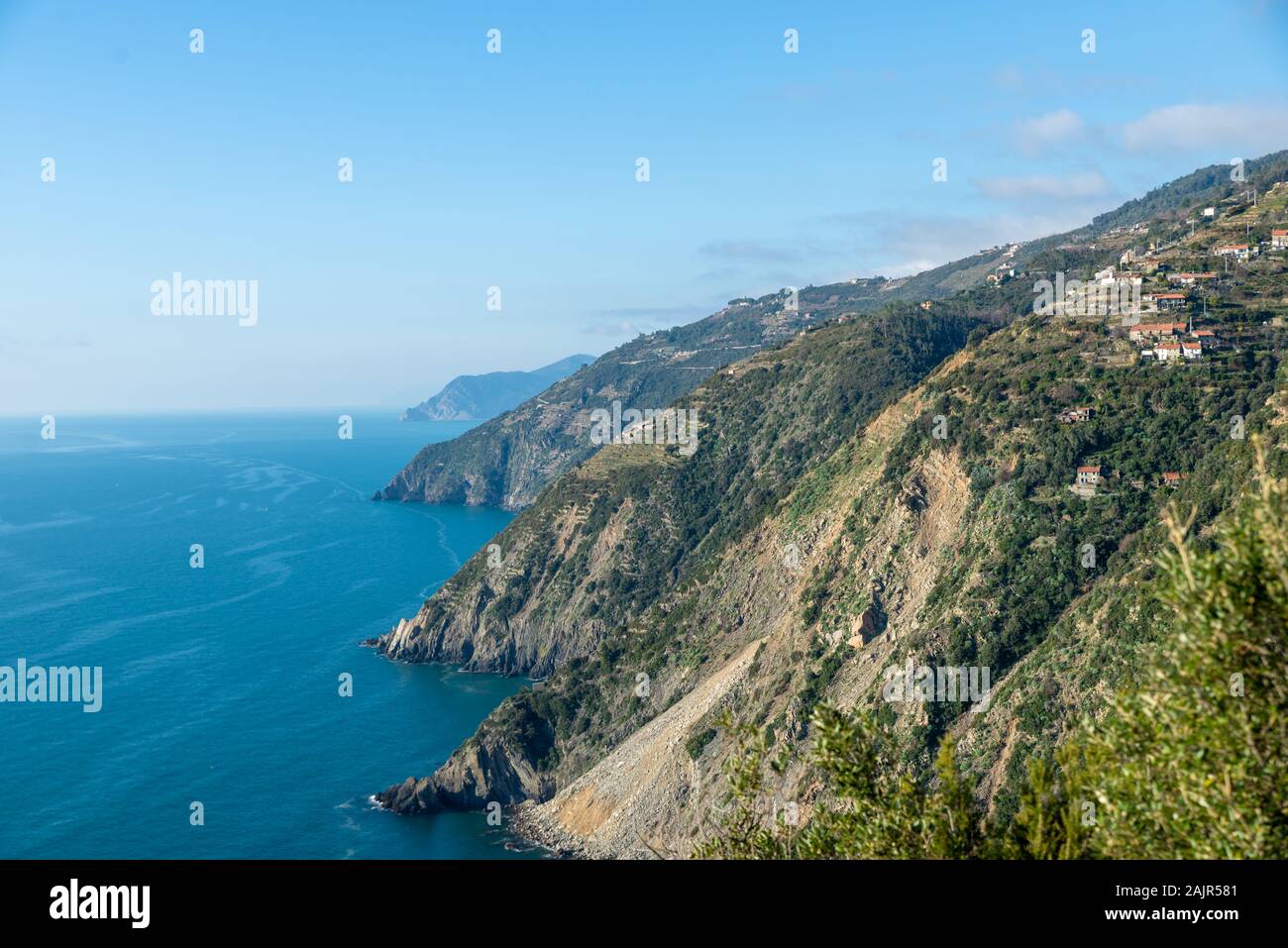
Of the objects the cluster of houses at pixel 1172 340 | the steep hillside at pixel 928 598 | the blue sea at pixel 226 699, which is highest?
the cluster of houses at pixel 1172 340

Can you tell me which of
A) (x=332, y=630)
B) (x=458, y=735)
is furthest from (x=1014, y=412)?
(x=332, y=630)

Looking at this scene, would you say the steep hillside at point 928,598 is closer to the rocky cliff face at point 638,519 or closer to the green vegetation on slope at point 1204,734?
the rocky cliff face at point 638,519

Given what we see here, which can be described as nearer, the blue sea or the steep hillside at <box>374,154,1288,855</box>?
the steep hillside at <box>374,154,1288,855</box>

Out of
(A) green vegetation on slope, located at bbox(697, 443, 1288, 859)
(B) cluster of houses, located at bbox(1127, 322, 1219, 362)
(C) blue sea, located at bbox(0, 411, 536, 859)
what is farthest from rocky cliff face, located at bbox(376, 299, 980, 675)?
(A) green vegetation on slope, located at bbox(697, 443, 1288, 859)

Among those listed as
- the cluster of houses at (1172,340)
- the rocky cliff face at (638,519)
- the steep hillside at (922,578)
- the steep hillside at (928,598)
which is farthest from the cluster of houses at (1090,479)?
the rocky cliff face at (638,519)

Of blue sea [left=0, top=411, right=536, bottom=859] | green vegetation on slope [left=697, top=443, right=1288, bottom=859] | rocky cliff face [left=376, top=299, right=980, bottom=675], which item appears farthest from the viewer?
rocky cliff face [left=376, top=299, right=980, bottom=675]

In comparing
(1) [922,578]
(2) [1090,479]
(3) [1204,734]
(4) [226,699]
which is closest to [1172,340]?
(2) [1090,479]

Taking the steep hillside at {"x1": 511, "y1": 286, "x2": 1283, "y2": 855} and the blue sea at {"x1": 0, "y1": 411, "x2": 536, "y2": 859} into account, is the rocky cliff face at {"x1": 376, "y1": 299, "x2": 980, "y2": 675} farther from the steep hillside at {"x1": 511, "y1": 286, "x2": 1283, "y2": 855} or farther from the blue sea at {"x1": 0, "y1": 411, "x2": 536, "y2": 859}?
the steep hillside at {"x1": 511, "y1": 286, "x2": 1283, "y2": 855}

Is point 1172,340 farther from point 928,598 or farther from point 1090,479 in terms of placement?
point 928,598

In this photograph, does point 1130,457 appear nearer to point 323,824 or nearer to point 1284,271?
point 1284,271
